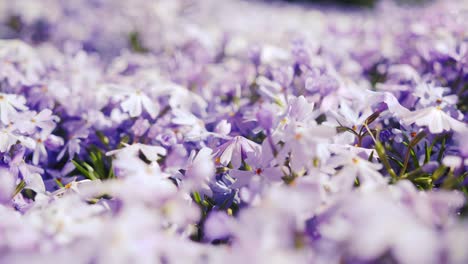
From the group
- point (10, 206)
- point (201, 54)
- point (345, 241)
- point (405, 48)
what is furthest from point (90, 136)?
point (405, 48)

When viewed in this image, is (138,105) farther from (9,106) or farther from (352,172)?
(352,172)

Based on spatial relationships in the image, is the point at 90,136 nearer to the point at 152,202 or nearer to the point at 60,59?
the point at 60,59

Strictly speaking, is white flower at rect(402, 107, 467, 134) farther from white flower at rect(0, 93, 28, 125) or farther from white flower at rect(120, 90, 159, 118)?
white flower at rect(0, 93, 28, 125)

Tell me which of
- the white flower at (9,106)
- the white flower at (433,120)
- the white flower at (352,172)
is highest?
the white flower at (433,120)

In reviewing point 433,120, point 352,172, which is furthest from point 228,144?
point 433,120

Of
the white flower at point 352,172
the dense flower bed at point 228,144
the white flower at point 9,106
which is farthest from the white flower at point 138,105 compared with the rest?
the white flower at point 352,172

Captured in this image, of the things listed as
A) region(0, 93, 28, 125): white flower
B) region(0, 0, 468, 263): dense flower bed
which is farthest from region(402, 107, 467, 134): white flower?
region(0, 93, 28, 125): white flower

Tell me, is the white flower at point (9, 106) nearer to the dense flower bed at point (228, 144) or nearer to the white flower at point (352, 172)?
the dense flower bed at point (228, 144)

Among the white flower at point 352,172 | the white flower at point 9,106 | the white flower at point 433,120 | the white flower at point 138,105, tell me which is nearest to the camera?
the white flower at point 352,172
